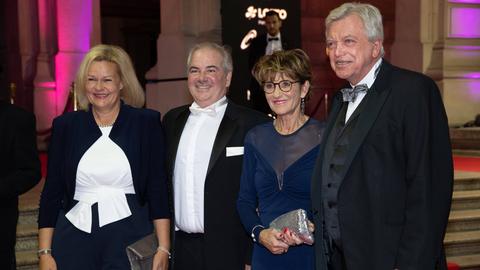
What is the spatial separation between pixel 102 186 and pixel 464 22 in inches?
412

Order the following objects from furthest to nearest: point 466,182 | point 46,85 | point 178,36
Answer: point 46,85 < point 178,36 < point 466,182

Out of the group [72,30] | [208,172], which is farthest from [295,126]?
[72,30]

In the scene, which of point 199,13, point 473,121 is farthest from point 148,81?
point 473,121

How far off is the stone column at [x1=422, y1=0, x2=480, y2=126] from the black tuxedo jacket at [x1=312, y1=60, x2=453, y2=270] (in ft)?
32.7

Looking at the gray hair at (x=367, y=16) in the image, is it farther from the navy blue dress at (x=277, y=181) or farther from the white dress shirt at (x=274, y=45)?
the white dress shirt at (x=274, y=45)

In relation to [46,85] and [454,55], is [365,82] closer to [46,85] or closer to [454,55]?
[454,55]

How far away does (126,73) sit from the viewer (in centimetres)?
361

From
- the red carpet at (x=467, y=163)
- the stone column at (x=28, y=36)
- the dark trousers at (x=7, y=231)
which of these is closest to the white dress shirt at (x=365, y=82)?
the dark trousers at (x=7, y=231)

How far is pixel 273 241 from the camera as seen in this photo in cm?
334

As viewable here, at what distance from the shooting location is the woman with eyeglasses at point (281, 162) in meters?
3.44

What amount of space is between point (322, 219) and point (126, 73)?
1.34m

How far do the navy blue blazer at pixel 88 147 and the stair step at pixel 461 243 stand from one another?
13.6 feet

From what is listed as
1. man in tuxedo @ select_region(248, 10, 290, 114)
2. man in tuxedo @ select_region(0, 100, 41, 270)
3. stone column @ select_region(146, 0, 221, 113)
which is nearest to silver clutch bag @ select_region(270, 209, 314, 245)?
man in tuxedo @ select_region(0, 100, 41, 270)

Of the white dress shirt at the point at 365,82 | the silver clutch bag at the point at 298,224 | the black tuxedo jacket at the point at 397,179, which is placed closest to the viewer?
the black tuxedo jacket at the point at 397,179
